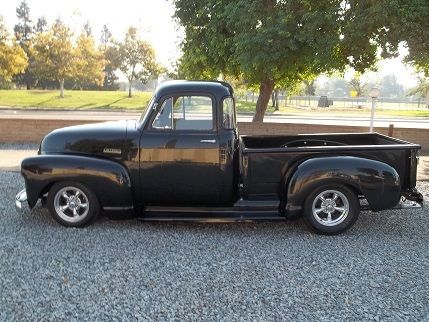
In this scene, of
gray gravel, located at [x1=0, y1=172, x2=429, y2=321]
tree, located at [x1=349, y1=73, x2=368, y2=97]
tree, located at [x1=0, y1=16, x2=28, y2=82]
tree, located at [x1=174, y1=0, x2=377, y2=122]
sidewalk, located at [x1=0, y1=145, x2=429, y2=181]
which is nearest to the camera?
gray gravel, located at [x1=0, y1=172, x2=429, y2=321]

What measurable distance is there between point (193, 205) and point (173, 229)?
1.30 ft

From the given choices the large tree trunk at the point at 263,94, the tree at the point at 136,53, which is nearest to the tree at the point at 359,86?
the tree at the point at 136,53

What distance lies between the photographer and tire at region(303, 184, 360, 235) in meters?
5.00

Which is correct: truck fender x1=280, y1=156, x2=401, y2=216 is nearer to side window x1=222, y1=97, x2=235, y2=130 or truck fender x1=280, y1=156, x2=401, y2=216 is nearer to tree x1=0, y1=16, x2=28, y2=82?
side window x1=222, y1=97, x2=235, y2=130

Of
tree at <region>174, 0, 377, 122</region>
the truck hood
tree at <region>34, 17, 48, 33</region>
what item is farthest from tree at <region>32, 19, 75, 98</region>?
tree at <region>34, 17, 48, 33</region>

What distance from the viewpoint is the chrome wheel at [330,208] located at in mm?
5039

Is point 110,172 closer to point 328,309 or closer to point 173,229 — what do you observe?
point 173,229

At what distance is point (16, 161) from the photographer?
9.50 m

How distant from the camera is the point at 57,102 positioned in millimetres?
34125

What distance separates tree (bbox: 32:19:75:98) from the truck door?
115 ft

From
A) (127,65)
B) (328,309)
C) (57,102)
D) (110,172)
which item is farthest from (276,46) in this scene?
(127,65)

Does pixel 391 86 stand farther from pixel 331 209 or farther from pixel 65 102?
pixel 331 209

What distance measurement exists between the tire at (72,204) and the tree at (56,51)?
34.6m

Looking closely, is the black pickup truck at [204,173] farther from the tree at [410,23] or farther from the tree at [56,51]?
the tree at [56,51]
